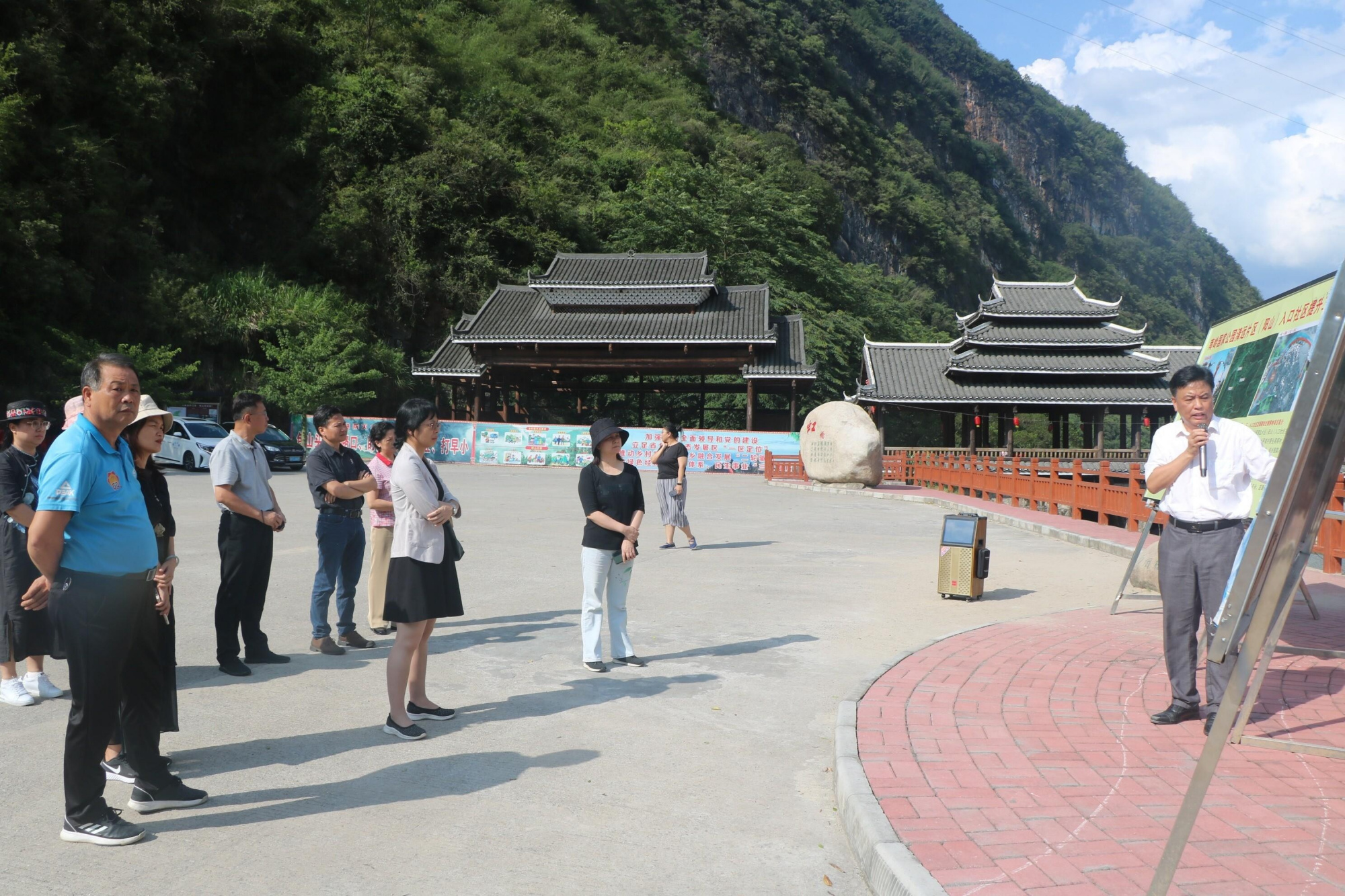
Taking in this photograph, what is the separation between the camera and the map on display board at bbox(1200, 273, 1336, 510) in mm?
5621

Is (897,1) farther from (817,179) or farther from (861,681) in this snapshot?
(861,681)

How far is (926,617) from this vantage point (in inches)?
314

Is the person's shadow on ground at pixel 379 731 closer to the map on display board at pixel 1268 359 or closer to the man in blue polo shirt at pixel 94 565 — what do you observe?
the man in blue polo shirt at pixel 94 565

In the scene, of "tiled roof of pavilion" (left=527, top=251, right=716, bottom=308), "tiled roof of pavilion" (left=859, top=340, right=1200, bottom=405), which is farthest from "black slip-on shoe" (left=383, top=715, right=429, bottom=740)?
"tiled roof of pavilion" (left=527, top=251, right=716, bottom=308)

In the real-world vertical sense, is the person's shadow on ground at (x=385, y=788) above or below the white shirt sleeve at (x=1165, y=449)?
below

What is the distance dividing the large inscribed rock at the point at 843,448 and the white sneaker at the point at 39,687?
64.6 ft

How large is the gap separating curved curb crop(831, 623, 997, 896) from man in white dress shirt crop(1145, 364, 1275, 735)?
66.8 inches

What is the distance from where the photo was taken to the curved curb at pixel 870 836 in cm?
310

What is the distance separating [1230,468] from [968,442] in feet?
103

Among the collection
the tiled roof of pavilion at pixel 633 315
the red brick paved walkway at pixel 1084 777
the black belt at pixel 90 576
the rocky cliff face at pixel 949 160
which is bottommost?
the red brick paved walkway at pixel 1084 777

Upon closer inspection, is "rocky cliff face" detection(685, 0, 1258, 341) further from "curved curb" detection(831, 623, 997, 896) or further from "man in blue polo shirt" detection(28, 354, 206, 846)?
"man in blue polo shirt" detection(28, 354, 206, 846)

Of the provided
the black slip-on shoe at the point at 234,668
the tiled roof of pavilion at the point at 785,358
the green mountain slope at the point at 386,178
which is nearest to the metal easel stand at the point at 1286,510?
the black slip-on shoe at the point at 234,668

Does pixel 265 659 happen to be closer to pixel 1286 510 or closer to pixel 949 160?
pixel 1286 510

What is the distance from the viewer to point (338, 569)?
22.1 ft
